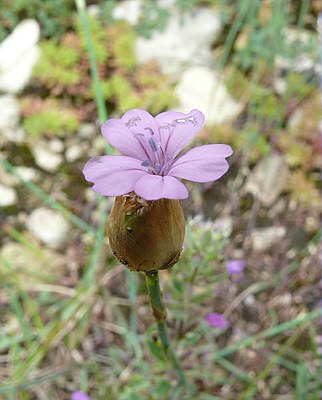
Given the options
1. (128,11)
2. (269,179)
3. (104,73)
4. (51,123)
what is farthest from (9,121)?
(269,179)

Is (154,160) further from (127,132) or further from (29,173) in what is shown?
(29,173)

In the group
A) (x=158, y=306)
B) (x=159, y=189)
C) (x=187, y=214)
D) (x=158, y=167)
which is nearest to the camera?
(x=159, y=189)

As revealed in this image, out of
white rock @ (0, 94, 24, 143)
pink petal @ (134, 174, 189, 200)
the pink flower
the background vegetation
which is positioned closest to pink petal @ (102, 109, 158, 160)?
the pink flower

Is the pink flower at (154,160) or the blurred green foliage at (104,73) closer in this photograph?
the pink flower at (154,160)

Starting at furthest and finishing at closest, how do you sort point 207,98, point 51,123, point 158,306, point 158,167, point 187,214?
point 207,98 → point 51,123 → point 187,214 → point 158,306 → point 158,167

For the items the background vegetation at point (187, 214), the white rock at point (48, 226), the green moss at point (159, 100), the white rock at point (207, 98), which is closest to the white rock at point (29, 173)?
the background vegetation at point (187, 214)

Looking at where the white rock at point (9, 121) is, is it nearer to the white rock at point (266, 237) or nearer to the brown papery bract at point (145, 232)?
the white rock at point (266, 237)

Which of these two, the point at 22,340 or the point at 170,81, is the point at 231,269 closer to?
the point at 22,340
